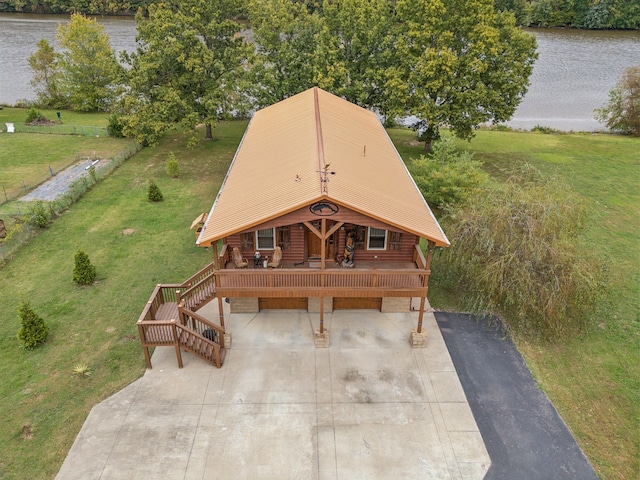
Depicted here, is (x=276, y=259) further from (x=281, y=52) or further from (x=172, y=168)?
(x=281, y=52)

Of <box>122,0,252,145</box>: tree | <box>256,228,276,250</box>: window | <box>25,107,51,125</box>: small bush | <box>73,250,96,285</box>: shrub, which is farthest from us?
<box>25,107,51,125</box>: small bush

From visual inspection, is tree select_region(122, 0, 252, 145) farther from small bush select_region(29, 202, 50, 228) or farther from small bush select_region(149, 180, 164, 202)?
small bush select_region(29, 202, 50, 228)

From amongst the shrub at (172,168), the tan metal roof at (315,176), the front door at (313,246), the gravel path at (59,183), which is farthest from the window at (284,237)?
the gravel path at (59,183)

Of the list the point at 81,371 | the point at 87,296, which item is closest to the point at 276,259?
the point at 81,371

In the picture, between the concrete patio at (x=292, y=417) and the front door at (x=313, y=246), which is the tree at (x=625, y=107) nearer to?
the concrete patio at (x=292, y=417)

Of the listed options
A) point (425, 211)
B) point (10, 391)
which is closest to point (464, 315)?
point (425, 211)

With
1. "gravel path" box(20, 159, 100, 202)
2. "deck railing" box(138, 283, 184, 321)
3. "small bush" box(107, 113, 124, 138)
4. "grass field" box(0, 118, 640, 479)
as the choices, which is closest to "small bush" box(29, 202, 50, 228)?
"grass field" box(0, 118, 640, 479)

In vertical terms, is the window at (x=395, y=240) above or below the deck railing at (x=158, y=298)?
above
